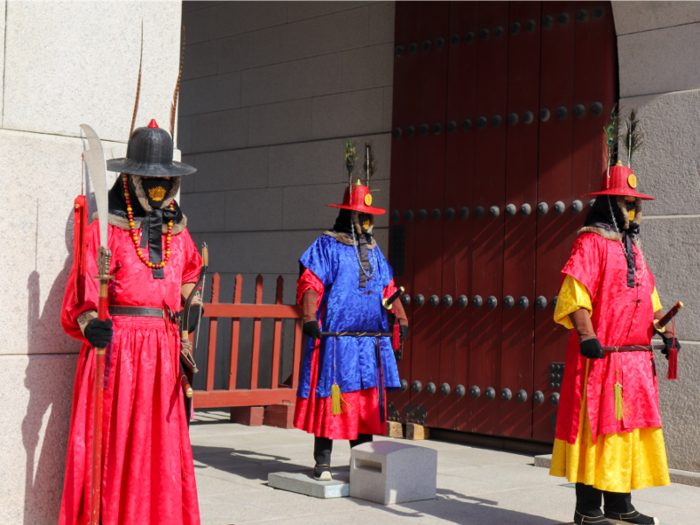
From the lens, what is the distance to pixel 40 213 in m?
4.05

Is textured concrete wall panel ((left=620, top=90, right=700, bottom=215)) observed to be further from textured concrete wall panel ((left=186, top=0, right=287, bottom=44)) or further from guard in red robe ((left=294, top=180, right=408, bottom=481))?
textured concrete wall panel ((left=186, top=0, right=287, bottom=44))

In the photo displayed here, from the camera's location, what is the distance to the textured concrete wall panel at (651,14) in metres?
6.18

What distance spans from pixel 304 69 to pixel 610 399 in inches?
205

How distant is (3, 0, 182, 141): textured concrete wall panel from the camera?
404cm

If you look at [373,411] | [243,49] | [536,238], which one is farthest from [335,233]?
[243,49]

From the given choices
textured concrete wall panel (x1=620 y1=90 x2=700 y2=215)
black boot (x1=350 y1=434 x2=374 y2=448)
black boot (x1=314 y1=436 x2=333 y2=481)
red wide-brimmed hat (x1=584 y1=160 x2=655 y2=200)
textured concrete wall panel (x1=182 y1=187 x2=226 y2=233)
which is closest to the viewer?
red wide-brimmed hat (x1=584 y1=160 x2=655 y2=200)

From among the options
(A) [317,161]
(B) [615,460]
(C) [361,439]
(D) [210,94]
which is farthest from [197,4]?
(B) [615,460]

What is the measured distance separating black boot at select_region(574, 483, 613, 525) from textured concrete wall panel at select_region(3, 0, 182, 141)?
268 centimetres

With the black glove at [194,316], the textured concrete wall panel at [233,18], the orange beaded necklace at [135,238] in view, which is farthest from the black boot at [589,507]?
the textured concrete wall panel at [233,18]

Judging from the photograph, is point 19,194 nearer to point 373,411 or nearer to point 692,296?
point 373,411

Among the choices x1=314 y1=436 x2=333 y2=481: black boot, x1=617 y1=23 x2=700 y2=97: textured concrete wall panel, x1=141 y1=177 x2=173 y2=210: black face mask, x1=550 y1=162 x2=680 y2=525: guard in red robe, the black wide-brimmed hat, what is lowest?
x1=314 y1=436 x2=333 y2=481: black boot

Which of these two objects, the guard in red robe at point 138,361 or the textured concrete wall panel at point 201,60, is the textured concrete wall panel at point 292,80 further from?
the guard in red robe at point 138,361

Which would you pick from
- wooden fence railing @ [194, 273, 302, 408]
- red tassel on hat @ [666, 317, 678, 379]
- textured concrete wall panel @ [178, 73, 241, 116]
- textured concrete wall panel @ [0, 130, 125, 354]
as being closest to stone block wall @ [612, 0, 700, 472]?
red tassel on hat @ [666, 317, 678, 379]

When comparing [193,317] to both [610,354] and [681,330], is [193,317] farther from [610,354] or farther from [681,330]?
[681,330]
